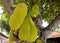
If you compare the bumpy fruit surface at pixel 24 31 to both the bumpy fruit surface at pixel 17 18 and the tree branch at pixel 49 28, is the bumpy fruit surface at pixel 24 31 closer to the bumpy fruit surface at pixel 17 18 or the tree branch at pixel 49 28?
the bumpy fruit surface at pixel 17 18

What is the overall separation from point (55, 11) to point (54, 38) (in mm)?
2840

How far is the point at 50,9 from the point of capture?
1.67 meters

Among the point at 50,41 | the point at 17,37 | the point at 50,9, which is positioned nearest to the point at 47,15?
the point at 50,9

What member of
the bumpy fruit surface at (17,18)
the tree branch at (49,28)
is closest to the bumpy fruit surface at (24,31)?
the bumpy fruit surface at (17,18)

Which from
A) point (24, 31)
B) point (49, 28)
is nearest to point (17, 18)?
point (24, 31)

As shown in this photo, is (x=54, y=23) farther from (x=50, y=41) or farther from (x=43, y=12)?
(x=50, y=41)

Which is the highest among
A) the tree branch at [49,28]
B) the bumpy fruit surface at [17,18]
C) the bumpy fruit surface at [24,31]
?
the bumpy fruit surface at [17,18]

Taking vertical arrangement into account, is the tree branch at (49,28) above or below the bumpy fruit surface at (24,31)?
below

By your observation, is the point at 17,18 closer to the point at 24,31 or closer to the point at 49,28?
the point at 24,31

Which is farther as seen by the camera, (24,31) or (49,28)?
(49,28)

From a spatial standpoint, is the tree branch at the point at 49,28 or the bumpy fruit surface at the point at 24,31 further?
the tree branch at the point at 49,28

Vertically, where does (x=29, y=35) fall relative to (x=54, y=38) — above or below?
above

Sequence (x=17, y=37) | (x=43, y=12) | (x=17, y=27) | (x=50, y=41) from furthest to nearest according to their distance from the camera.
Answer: (x=50, y=41), (x=43, y=12), (x=17, y=37), (x=17, y=27)

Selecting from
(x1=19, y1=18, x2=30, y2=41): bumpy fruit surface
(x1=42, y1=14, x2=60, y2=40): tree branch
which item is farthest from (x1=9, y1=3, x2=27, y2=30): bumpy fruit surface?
(x1=42, y1=14, x2=60, y2=40): tree branch
